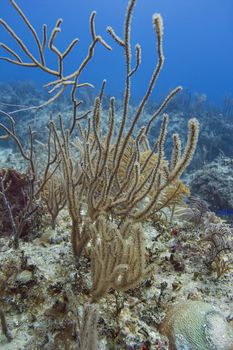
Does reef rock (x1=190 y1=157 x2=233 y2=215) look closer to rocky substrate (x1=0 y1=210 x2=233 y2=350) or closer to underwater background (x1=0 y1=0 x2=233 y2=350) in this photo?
underwater background (x1=0 y1=0 x2=233 y2=350)

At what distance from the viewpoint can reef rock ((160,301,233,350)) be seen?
2.36 meters

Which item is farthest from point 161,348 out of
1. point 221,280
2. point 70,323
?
point 221,280

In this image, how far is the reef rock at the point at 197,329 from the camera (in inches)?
92.9

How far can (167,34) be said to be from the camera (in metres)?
152

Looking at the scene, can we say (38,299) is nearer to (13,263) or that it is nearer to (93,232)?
(13,263)

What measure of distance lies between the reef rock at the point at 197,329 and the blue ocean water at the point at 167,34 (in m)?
119

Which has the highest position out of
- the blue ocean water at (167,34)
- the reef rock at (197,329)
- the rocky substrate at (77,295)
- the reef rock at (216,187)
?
the blue ocean water at (167,34)

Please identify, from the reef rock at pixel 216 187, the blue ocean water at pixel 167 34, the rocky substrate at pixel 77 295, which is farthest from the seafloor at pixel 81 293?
the blue ocean water at pixel 167 34

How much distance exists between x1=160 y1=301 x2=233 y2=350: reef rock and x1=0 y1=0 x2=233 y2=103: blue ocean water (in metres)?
119

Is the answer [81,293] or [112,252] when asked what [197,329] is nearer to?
[112,252]

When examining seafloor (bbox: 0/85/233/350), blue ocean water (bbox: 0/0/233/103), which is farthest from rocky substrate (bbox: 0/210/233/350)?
blue ocean water (bbox: 0/0/233/103)

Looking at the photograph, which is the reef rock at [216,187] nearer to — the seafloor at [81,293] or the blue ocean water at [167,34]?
the seafloor at [81,293]

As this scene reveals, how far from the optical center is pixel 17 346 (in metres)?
2.24

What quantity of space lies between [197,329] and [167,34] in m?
166
